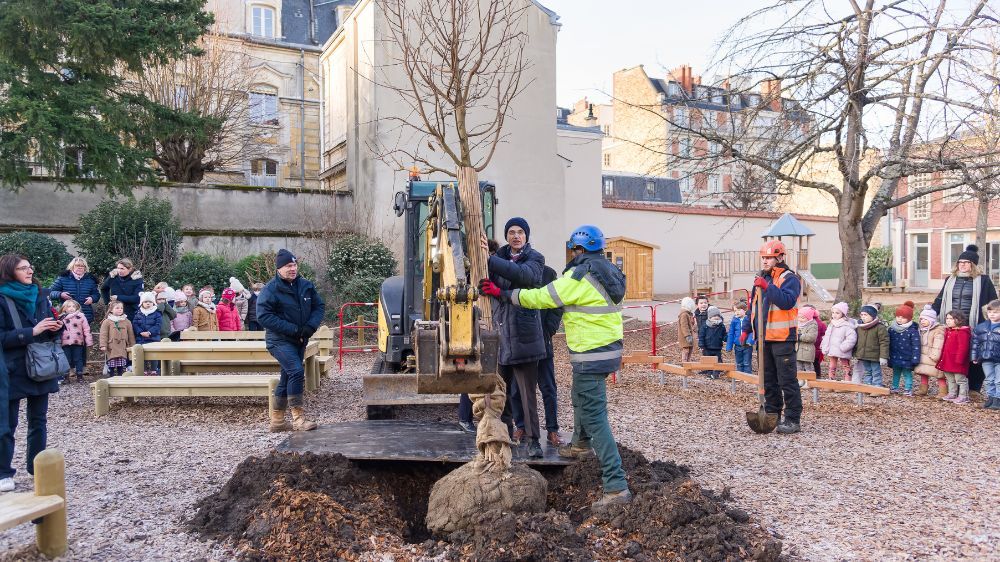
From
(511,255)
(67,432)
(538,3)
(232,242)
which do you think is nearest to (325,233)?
(232,242)

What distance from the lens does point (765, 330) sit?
722 centimetres

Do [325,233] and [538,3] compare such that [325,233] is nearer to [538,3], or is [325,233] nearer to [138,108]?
[138,108]

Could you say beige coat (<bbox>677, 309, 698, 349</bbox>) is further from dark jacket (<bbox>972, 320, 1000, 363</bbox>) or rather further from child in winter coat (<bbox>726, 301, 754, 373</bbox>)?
dark jacket (<bbox>972, 320, 1000, 363</bbox>)

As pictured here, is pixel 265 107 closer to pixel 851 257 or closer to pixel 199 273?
pixel 199 273

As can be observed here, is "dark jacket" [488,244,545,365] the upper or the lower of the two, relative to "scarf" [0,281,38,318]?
lower

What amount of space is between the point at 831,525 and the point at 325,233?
15763 mm

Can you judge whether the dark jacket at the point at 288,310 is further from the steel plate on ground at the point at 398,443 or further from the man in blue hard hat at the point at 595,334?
the man in blue hard hat at the point at 595,334

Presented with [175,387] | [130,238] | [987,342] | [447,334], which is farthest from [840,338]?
[130,238]

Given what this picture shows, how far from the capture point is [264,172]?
29.9 meters

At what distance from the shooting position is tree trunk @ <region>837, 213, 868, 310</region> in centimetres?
1445

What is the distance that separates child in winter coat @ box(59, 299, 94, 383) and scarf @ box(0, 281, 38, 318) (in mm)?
5117

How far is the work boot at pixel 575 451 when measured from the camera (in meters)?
5.53

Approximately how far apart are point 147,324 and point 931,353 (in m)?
10.6

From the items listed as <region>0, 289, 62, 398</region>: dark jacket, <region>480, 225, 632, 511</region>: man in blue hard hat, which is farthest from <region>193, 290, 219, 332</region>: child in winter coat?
<region>480, 225, 632, 511</region>: man in blue hard hat
